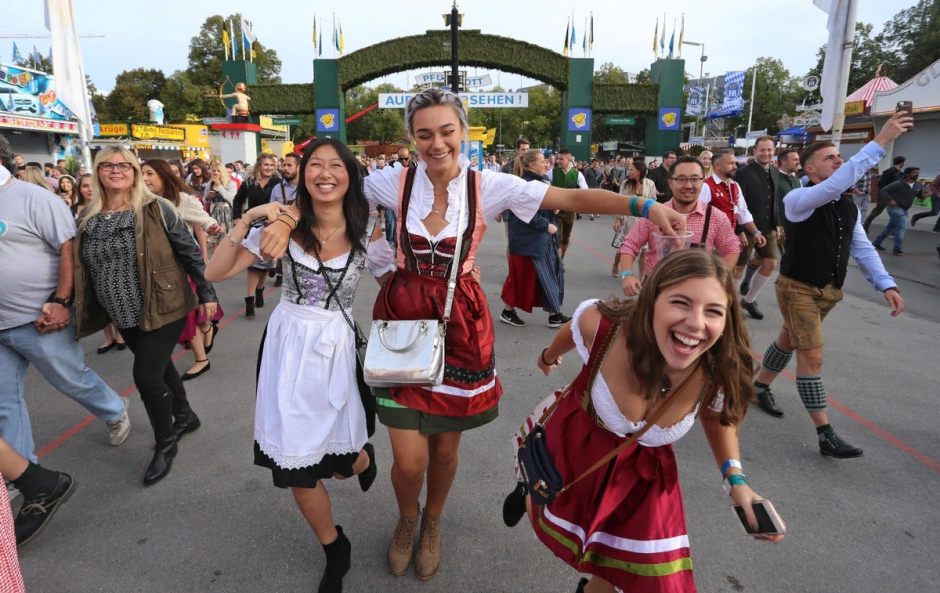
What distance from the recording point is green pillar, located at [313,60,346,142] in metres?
27.8

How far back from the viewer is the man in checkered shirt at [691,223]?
3.58 meters

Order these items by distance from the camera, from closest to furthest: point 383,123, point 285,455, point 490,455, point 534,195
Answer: point 285,455
point 534,195
point 490,455
point 383,123

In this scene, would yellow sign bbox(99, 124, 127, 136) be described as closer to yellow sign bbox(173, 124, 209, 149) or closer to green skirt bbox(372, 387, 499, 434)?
yellow sign bbox(173, 124, 209, 149)

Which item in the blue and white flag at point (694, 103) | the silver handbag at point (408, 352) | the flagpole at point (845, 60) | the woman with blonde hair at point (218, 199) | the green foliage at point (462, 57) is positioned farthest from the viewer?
the blue and white flag at point (694, 103)

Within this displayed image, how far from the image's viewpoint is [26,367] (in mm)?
2863

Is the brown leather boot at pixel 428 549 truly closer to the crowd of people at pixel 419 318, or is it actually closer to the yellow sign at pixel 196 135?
the crowd of people at pixel 419 318

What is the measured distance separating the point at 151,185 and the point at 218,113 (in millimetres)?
50527

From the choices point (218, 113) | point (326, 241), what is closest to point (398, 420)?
point (326, 241)

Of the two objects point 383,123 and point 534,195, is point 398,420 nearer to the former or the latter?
point 534,195

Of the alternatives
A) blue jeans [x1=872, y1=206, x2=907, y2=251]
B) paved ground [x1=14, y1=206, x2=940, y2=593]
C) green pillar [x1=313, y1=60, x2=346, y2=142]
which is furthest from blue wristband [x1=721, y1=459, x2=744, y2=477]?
green pillar [x1=313, y1=60, x2=346, y2=142]

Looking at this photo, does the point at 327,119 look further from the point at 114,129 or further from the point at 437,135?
the point at 437,135

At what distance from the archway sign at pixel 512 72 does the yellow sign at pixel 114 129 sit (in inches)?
366

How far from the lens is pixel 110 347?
5.25 meters

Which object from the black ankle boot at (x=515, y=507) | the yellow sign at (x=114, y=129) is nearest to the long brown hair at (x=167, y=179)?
the black ankle boot at (x=515, y=507)
